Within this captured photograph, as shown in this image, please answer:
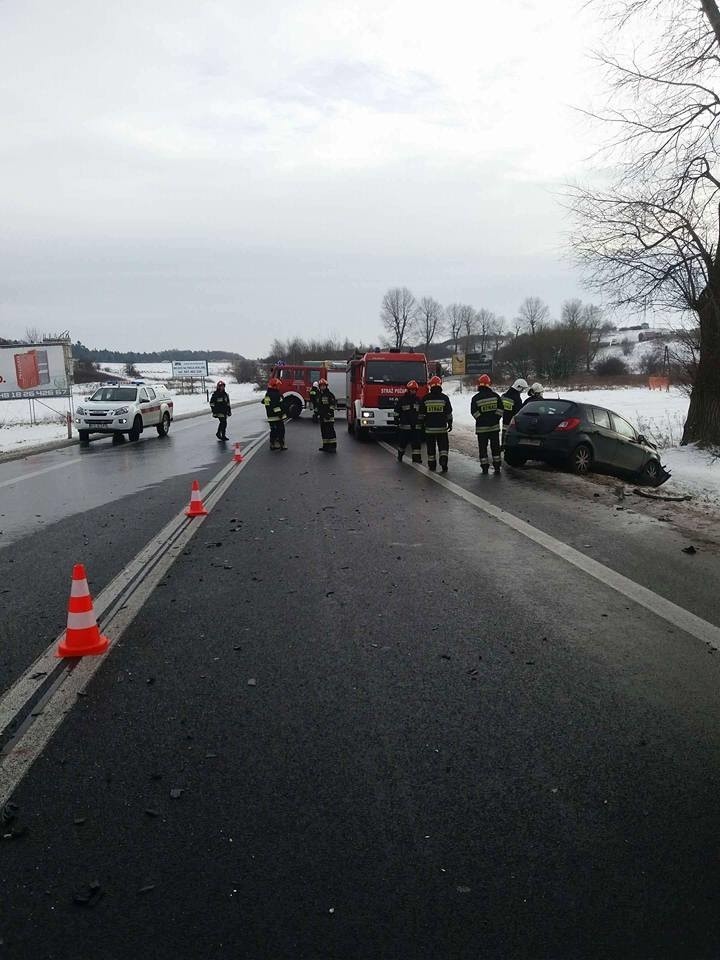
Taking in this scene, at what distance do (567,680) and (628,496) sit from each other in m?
7.71

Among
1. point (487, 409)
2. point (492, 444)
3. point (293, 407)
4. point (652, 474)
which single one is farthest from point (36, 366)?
point (652, 474)

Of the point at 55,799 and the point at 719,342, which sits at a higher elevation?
the point at 719,342

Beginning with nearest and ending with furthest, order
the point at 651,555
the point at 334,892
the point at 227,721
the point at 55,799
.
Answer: the point at 334,892 < the point at 55,799 < the point at 227,721 < the point at 651,555

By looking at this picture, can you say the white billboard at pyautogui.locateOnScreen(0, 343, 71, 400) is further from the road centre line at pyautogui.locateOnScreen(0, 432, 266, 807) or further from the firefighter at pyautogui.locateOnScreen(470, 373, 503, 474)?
the road centre line at pyautogui.locateOnScreen(0, 432, 266, 807)

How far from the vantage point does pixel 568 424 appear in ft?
43.4

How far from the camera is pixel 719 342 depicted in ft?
54.9

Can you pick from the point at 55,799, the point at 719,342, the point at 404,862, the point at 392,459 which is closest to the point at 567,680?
the point at 404,862

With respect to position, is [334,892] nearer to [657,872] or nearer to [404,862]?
[404,862]

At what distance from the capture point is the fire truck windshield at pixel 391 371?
20.8 metres

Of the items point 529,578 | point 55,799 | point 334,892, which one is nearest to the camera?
point 334,892

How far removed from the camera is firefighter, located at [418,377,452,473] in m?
13.7

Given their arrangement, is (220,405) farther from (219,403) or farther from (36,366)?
(36,366)

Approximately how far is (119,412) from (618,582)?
58.5 feet

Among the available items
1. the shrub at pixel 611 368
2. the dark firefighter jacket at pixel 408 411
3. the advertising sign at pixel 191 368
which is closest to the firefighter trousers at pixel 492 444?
the dark firefighter jacket at pixel 408 411
